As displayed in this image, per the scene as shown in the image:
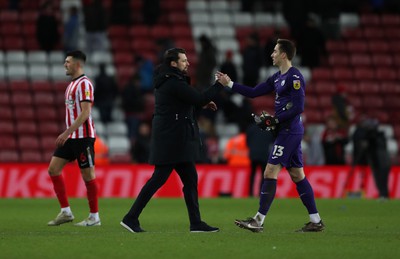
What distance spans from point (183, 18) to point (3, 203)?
1231 centimetres

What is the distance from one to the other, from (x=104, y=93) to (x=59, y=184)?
1288 centimetres

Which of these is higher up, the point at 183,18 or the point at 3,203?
the point at 183,18

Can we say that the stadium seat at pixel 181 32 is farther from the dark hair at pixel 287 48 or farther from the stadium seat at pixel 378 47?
the dark hair at pixel 287 48

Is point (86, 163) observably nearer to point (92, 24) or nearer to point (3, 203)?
point (3, 203)

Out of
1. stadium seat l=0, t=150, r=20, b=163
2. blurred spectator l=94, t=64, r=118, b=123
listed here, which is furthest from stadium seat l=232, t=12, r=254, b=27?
stadium seat l=0, t=150, r=20, b=163

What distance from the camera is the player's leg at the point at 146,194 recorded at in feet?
41.0

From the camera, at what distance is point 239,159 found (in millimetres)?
24234

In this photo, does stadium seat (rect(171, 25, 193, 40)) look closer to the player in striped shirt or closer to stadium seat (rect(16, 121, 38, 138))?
stadium seat (rect(16, 121, 38, 138))

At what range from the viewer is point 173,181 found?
23.3 meters

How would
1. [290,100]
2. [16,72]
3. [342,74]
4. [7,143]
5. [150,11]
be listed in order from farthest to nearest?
[342,74] < [150,11] < [16,72] < [7,143] < [290,100]

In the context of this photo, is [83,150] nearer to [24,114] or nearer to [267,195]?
[267,195]

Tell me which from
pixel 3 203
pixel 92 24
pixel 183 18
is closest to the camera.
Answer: pixel 3 203

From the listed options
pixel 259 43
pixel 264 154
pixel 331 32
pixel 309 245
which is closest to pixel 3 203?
pixel 264 154

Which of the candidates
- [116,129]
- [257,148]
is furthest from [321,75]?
[257,148]
